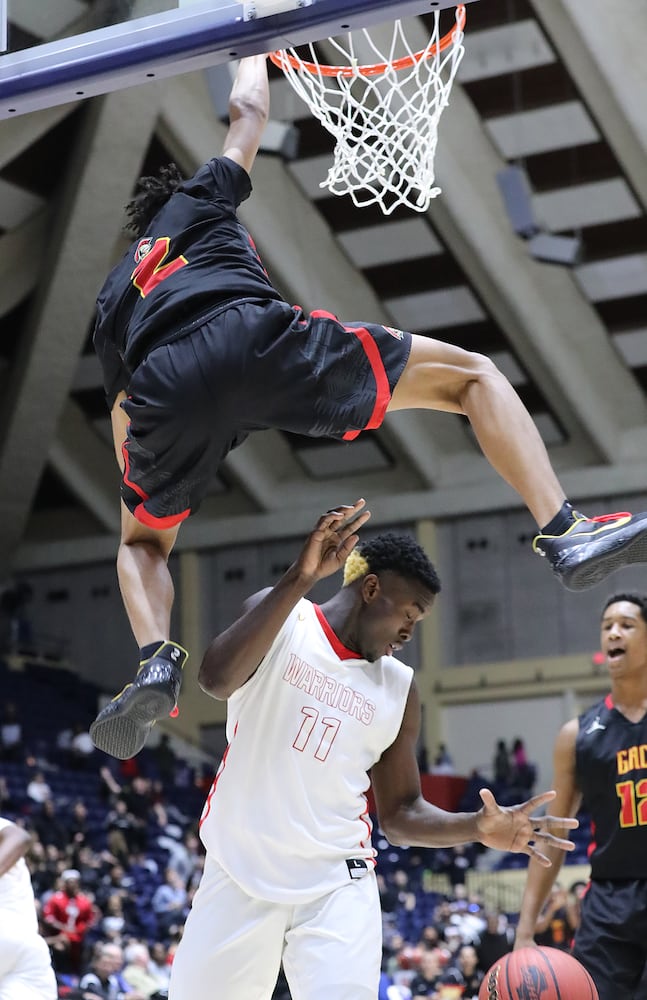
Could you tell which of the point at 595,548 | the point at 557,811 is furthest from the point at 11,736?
the point at 595,548

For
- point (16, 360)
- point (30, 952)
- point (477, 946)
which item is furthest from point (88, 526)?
A: point (30, 952)

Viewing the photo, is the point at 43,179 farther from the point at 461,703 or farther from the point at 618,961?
the point at 618,961

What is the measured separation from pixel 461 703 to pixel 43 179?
38.0ft

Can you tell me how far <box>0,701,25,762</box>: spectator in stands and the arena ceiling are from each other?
14.4 feet

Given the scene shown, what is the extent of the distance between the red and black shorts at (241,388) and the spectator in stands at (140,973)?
8367mm

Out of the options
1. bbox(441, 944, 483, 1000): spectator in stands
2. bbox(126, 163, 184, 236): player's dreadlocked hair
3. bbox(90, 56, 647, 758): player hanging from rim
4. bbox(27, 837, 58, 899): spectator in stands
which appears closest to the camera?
bbox(90, 56, 647, 758): player hanging from rim

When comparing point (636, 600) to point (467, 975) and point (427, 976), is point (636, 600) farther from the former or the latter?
point (427, 976)

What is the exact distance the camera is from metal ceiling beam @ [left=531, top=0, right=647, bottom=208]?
17188mm

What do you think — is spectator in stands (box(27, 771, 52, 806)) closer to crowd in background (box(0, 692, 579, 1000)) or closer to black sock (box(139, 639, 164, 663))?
crowd in background (box(0, 692, 579, 1000))

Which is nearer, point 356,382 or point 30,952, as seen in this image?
point 356,382

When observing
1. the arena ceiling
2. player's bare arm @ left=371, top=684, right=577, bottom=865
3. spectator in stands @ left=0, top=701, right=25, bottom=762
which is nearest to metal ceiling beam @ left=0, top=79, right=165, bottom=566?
the arena ceiling

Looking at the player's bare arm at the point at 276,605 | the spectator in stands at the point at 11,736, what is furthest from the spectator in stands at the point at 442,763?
the player's bare arm at the point at 276,605

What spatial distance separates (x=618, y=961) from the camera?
546 centimetres

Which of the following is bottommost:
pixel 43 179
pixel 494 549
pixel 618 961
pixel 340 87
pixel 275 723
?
pixel 618 961
